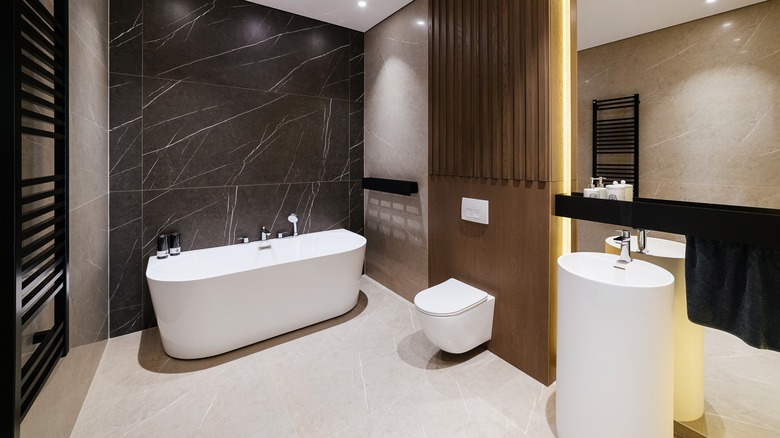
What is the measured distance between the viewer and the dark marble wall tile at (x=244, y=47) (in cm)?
277

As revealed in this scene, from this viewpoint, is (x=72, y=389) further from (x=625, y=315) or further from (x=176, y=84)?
(x=625, y=315)

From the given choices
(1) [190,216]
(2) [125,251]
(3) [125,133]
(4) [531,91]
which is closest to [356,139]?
(1) [190,216]

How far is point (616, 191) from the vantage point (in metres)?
1.67

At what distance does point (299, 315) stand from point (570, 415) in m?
1.91

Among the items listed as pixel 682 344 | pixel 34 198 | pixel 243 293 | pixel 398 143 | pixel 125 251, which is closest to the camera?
pixel 34 198

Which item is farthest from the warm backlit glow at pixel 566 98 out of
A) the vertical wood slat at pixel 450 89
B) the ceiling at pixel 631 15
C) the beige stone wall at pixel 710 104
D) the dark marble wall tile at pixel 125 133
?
the dark marble wall tile at pixel 125 133

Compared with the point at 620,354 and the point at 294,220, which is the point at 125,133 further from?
the point at 620,354

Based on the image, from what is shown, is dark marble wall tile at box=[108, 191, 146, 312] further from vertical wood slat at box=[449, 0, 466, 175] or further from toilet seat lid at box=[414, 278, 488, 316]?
vertical wood slat at box=[449, 0, 466, 175]

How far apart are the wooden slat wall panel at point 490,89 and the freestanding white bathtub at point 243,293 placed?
3.96 feet

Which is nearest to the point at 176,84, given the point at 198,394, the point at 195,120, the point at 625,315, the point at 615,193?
the point at 195,120

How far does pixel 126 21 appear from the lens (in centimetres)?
261

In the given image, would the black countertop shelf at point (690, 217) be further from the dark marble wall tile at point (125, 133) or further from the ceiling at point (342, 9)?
the dark marble wall tile at point (125, 133)

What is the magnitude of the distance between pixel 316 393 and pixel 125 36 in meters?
2.83

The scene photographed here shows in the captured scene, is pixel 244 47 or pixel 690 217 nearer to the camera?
pixel 690 217
